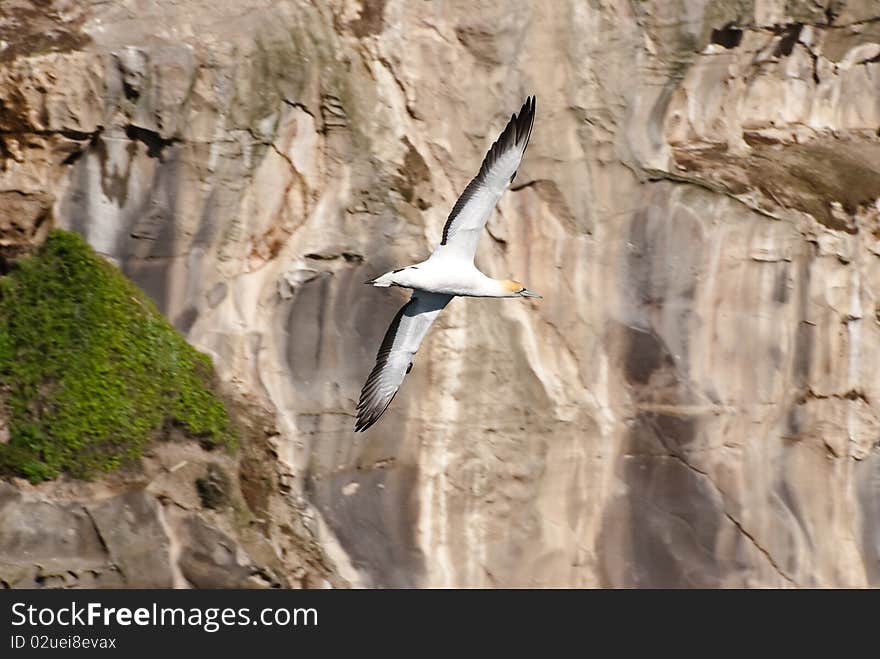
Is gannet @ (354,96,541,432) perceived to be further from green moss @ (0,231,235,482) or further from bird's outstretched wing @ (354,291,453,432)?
green moss @ (0,231,235,482)

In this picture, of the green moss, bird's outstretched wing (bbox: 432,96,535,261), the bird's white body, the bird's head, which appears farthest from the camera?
the green moss

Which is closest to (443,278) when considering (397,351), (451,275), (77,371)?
(451,275)

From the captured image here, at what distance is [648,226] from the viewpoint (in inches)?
606

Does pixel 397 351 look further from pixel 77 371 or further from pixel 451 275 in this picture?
pixel 77 371

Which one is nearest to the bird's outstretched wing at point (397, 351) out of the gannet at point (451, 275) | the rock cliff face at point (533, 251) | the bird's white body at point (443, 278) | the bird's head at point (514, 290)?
the gannet at point (451, 275)

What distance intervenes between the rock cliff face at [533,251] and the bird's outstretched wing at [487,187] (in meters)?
2.36

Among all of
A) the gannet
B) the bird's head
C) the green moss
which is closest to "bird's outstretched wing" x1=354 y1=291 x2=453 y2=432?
the gannet

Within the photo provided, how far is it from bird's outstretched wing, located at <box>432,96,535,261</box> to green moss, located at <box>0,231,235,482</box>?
3.41m

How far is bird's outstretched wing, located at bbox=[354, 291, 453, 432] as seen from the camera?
1269cm

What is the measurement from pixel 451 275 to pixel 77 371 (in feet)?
12.8

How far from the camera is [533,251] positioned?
50.6 feet

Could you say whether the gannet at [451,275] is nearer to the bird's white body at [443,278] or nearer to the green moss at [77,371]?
the bird's white body at [443,278]

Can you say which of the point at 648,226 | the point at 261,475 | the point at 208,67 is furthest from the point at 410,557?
the point at 208,67
